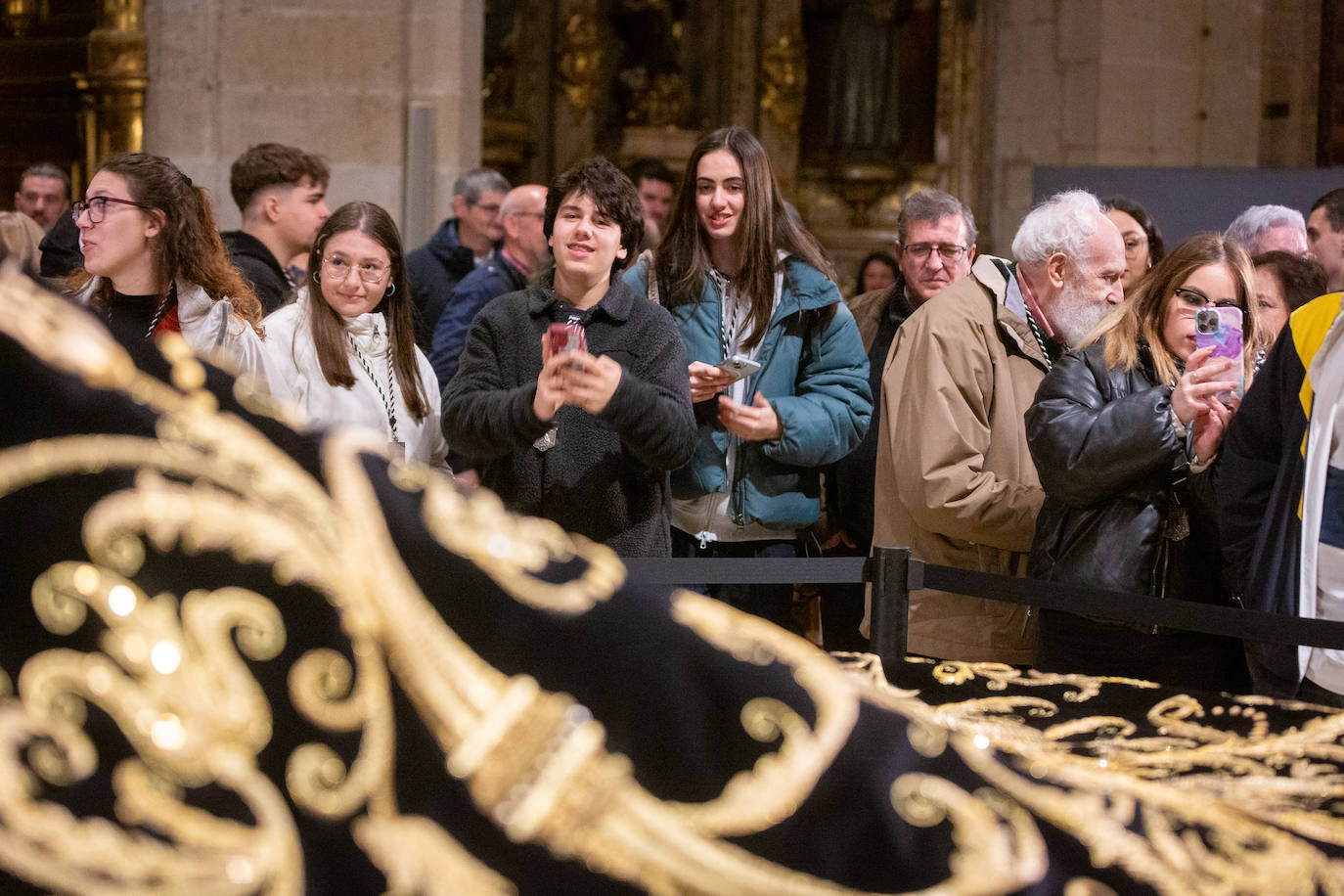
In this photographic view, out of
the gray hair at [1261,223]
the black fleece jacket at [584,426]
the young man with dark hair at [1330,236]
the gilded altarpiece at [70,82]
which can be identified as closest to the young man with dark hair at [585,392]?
the black fleece jacket at [584,426]

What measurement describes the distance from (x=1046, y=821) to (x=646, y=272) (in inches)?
103

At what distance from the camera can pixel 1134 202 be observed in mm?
4641

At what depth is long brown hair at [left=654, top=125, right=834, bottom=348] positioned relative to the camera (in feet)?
11.5

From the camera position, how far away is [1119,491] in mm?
2840

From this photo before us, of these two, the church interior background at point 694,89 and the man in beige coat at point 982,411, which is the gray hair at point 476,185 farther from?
the man in beige coat at point 982,411

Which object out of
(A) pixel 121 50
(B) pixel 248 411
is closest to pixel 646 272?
(B) pixel 248 411

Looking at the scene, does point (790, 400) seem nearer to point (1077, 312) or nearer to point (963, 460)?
point (963, 460)

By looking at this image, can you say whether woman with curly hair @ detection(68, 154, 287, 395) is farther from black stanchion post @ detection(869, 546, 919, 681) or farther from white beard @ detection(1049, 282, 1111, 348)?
white beard @ detection(1049, 282, 1111, 348)

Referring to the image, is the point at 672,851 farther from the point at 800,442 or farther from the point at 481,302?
the point at 481,302

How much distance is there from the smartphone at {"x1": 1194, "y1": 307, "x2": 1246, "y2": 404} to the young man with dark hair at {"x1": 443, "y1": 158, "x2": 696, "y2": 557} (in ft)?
3.25

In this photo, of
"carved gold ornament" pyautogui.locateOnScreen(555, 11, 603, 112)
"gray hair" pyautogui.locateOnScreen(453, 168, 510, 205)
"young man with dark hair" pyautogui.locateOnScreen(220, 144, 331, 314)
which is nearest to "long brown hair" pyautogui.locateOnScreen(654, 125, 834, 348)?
"young man with dark hair" pyautogui.locateOnScreen(220, 144, 331, 314)

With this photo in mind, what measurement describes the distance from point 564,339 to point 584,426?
270 mm

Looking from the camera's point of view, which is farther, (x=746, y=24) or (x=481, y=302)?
(x=746, y=24)

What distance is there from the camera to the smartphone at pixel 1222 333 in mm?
2779
